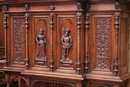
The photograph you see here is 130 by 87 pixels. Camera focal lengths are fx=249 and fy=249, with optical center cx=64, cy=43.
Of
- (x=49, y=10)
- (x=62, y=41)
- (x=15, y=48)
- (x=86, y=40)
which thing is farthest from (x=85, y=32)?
(x=15, y=48)

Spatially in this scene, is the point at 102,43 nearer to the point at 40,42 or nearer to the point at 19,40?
the point at 40,42

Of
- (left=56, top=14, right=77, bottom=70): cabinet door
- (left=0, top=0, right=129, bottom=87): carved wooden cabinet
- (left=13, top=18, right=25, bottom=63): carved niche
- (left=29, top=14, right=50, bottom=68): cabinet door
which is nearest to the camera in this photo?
(left=0, top=0, right=129, bottom=87): carved wooden cabinet

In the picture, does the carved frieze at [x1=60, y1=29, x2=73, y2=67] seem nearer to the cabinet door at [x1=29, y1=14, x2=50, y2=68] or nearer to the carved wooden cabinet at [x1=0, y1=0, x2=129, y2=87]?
the carved wooden cabinet at [x1=0, y1=0, x2=129, y2=87]

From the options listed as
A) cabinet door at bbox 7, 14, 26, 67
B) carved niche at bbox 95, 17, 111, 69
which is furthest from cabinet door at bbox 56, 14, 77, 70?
cabinet door at bbox 7, 14, 26, 67

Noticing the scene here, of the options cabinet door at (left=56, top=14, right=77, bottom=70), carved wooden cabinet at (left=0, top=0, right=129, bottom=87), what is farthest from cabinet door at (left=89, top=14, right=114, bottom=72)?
cabinet door at (left=56, top=14, right=77, bottom=70)

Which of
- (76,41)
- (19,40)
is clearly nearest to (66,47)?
(76,41)

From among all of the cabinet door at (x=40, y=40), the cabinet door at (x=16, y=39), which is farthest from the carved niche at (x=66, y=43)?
the cabinet door at (x=16, y=39)

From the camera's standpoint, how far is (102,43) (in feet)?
13.1

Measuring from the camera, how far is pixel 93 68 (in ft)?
13.3

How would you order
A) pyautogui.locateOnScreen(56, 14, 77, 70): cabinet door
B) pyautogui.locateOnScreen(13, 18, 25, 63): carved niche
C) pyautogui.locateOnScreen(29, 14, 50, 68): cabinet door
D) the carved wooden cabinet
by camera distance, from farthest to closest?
pyautogui.locateOnScreen(13, 18, 25, 63): carved niche < pyautogui.locateOnScreen(29, 14, 50, 68): cabinet door < pyautogui.locateOnScreen(56, 14, 77, 70): cabinet door < the carved wooden cabinet

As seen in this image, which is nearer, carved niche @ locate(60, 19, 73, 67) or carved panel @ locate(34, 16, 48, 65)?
carved niche @ locate(60, 19, 73, 67)

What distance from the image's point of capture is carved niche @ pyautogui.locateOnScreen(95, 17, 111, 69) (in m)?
3.93

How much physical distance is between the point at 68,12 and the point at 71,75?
1036mm

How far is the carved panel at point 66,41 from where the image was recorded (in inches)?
162
